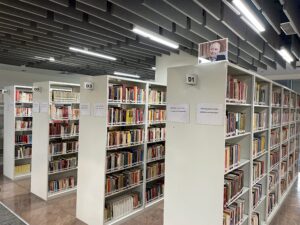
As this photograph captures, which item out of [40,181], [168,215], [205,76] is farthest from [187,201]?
[40,181]

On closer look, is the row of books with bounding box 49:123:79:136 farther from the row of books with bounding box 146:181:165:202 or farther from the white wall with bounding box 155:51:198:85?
the white wall with bounding box 155:51:198:85

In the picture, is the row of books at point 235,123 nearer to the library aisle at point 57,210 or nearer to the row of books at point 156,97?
the row of books at point 156,97

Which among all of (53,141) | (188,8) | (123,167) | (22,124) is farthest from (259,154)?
(22,124)

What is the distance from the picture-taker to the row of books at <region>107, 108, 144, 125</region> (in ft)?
11.8

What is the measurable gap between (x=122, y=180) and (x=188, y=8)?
9.32 ft

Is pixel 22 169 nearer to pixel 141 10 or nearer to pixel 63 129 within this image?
pixel 63 129

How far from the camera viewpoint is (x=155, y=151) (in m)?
4.54

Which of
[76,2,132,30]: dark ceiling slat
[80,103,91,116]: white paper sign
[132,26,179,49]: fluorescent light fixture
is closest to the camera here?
[76,2,132,30]: dark ceiling slat

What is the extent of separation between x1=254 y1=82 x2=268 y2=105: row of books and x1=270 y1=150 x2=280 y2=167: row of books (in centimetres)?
107

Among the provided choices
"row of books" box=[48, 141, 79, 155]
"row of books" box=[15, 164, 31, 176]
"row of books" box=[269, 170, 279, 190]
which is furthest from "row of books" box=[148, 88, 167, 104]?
"row of books" box=[15, 164, 31, 176]

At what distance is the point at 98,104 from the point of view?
11.6 ft

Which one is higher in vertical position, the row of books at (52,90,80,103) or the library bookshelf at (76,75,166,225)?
the row of books at (52,90,80,103)

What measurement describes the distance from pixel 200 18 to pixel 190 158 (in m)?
2.37

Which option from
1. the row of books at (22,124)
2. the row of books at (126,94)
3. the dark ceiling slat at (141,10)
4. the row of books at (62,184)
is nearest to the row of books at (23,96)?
the row of books at (22,124)
